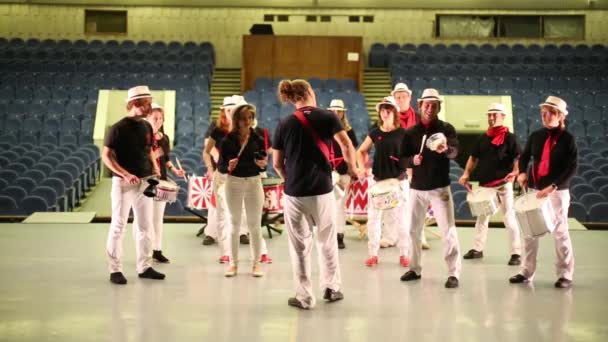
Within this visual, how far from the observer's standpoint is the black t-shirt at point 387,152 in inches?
320

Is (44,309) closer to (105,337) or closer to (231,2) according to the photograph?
(105,337)

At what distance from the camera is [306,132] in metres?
6.43

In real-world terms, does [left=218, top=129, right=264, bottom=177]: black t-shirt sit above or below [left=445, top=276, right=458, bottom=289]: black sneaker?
above

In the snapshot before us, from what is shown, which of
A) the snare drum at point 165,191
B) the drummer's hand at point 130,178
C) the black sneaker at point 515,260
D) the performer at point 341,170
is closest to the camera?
the drummer's hand at point 130,178

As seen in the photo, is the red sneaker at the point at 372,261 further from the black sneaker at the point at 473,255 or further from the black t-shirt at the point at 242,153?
the black t-shirt at the point at 242,153

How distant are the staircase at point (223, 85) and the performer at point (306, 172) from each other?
1360 cm

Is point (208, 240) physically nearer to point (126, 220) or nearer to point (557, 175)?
point (126, 220)

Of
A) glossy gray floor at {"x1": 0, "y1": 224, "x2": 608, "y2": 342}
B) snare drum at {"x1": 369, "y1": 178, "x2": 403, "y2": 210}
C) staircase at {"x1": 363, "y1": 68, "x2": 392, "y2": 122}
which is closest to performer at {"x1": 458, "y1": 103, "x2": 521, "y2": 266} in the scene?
glossy gray floor at {"x1": 0, "y1": 224, "x2": 608, "y2": 342}

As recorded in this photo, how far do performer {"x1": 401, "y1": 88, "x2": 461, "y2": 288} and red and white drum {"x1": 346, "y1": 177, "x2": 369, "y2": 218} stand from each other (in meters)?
2.58

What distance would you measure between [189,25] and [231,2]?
1.43 meters

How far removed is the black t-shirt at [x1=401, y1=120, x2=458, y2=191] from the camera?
23.7ft

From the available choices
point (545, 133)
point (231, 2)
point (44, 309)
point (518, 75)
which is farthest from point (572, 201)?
point (231, 2)

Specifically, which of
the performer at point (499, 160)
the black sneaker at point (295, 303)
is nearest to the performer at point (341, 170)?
the performer at point (499, 160)

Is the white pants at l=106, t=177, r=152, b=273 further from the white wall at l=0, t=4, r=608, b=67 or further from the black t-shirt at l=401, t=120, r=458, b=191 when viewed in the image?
the white wall at l=0, t=4, r=608, b=67
